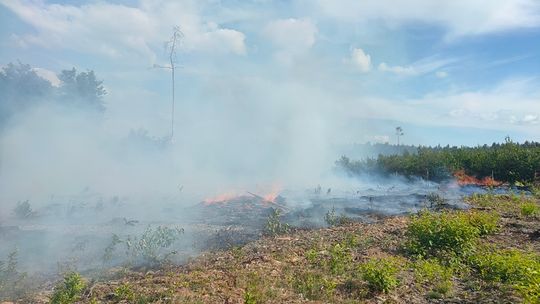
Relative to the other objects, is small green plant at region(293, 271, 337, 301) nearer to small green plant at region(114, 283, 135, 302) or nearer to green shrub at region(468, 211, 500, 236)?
small green plant at region(114, 283, 135, 302)

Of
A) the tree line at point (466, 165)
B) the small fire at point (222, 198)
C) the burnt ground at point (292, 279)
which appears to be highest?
the tree line at point (466, 165)

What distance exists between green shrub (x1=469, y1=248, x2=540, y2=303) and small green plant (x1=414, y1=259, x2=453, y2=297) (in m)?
0.57

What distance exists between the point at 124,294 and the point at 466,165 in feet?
92.4

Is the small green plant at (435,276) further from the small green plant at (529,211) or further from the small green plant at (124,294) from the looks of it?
the small green plant at (529,211)

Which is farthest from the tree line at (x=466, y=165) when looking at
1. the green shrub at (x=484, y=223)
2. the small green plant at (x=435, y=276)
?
the small green plant at (x=435, y=276)

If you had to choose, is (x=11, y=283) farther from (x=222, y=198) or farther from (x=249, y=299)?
(x=222, y=198)

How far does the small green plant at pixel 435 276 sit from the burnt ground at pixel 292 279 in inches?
2.5

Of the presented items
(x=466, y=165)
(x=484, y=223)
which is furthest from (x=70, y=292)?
(x=466, y=165)

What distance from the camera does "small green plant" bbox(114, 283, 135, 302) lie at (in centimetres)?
564

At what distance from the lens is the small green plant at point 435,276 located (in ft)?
20.1

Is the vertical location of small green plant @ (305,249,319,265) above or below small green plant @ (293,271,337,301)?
above

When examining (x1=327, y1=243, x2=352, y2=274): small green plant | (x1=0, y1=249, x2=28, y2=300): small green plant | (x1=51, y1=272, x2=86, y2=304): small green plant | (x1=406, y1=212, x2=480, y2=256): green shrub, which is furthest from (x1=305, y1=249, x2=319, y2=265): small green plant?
(x1=0, y1=249, x2=28, y2=300): small green plant

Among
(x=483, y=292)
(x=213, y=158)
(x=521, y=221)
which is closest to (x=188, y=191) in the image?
(x=213, y=158)

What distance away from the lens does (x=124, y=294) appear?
5.76m
